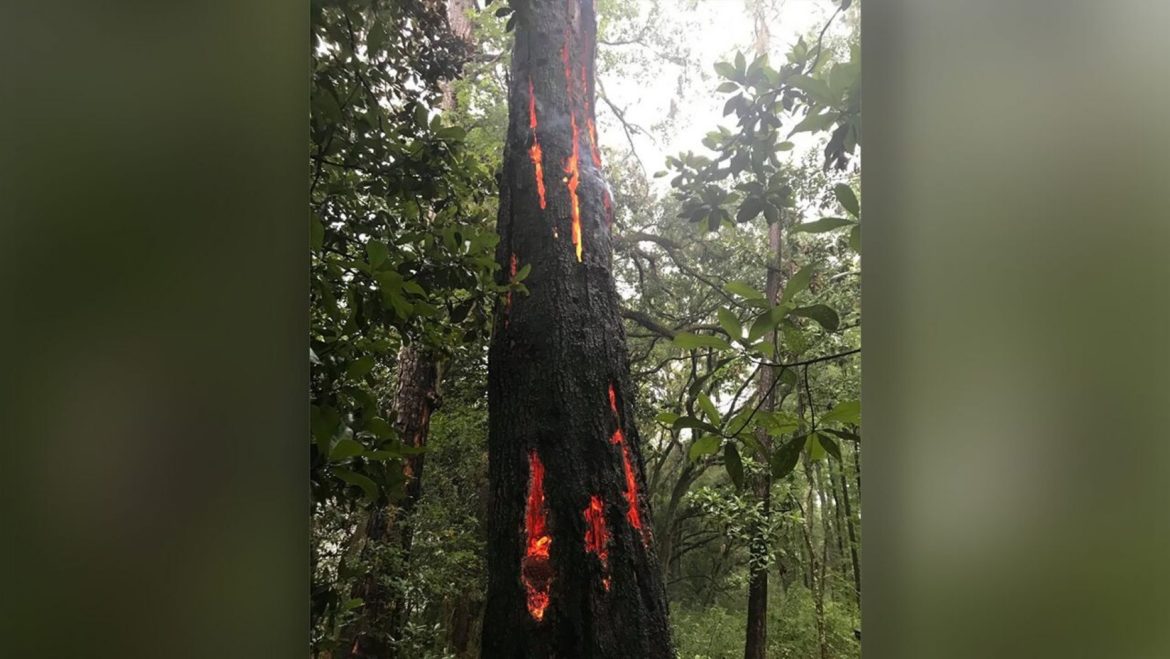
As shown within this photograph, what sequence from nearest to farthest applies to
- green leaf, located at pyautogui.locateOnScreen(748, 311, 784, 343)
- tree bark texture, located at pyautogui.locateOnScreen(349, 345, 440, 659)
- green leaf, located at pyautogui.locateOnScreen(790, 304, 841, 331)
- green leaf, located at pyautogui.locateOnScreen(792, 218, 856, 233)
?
green leaf, located at pyautogui.locateOnScreen(792, 218, 856, 233) → green leaf, located at pyautogui.locateOnScreen(748, 311, 784, 343) → green leaf, located at pyautogui.locateOnScreen(790, 304, 841, 331) → tree bark texture, located at pyautogui.locateOnScreen(349, 345, 440, 659)

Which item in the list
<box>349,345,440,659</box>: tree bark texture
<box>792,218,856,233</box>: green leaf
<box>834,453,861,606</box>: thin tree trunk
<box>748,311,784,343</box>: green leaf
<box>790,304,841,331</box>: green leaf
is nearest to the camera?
<box>792,218,856,233</box>: green leaf

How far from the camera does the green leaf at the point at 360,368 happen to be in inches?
47.1

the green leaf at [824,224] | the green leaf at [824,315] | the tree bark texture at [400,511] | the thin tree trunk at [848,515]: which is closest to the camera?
the green leaf at [824,224]

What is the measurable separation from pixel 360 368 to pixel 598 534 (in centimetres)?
58

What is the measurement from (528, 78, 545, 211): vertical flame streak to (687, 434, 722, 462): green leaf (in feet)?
1.93

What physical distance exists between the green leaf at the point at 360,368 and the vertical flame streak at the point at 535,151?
1.60 ft

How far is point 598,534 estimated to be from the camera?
138cm

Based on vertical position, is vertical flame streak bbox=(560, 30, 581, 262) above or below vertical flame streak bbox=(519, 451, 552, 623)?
above

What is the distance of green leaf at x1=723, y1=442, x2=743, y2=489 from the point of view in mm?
1359

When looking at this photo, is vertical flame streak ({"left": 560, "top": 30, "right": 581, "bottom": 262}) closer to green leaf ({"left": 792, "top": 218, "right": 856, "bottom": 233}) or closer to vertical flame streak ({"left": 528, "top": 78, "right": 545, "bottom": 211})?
vertical flame streak ({"left": 528, "top": 78, "right": 545, "bottom": 211})

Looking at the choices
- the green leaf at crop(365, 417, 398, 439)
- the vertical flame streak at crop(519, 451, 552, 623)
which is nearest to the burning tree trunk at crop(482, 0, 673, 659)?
the vertical flame streak at crop(519, 451, 552, 623)

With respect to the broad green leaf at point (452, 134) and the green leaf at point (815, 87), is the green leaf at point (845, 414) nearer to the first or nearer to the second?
the green leaf at point (815, 87)

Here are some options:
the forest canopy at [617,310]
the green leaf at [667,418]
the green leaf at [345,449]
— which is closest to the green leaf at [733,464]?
the forest canopy at [617,310]
